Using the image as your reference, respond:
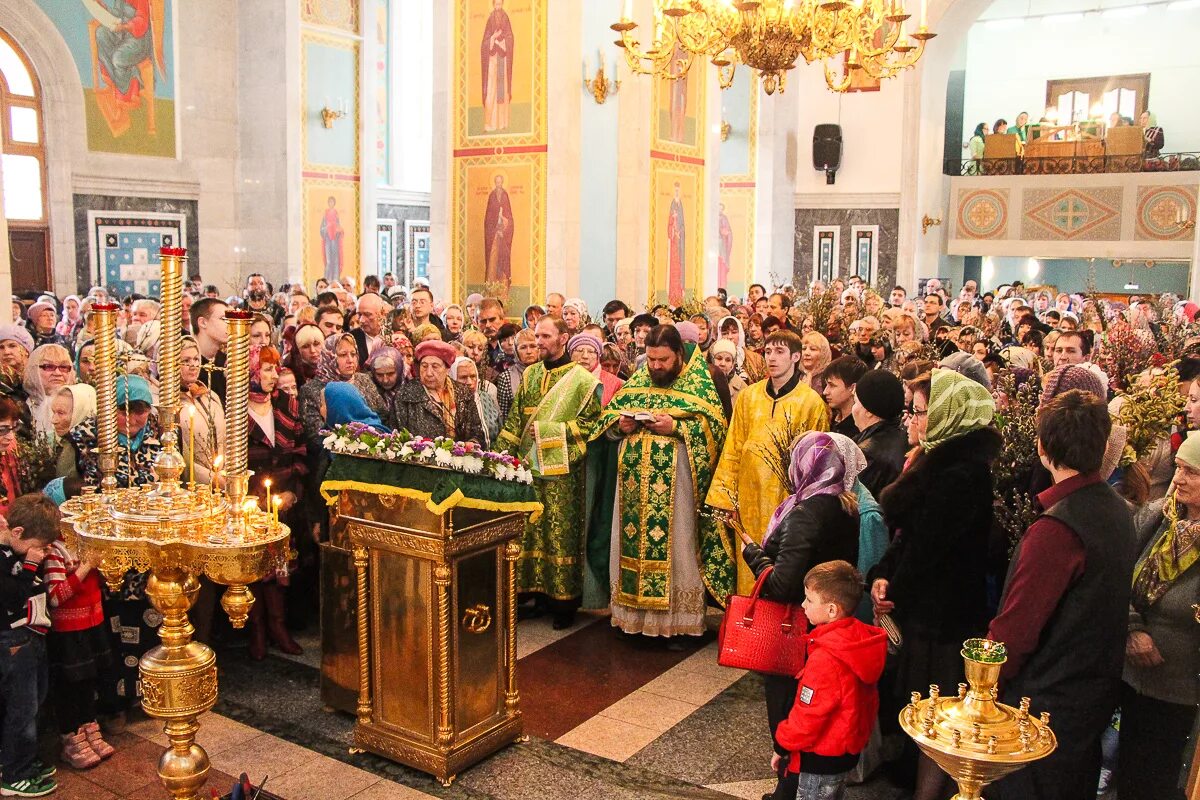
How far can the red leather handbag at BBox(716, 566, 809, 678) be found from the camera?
395cm

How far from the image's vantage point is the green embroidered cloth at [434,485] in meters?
4.20

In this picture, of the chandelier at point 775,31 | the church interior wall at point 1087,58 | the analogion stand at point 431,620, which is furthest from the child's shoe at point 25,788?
the church interior wall at point 1087,58

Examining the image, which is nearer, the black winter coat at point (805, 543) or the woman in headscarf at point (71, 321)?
the black winter coat at point (805, 543)

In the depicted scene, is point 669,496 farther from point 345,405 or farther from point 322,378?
point 322,378

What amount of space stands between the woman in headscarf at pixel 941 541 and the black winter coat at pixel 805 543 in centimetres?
19

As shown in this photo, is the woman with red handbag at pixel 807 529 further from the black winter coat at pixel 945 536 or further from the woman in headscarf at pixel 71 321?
the woman in headscarf at pixel 71 321

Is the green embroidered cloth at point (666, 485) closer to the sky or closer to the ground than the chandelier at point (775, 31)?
closer to the ground

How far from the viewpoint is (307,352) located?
265 inches

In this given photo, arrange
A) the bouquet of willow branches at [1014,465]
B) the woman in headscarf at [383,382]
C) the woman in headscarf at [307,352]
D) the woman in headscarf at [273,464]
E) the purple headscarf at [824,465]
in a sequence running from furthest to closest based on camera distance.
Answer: the woman in headscarf at [307,352] < the woman in headscarf at [383,382] < the woman in headscarf at [273,464] < the bouquet of willow branches at [1014,465] < the purple headscarf at [824,465]

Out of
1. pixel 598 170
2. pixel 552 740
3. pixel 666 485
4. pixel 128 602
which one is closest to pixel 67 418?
pixel 128 602

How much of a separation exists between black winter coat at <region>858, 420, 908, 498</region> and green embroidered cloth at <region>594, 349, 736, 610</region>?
1.34 m

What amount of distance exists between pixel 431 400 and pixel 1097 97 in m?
24.9

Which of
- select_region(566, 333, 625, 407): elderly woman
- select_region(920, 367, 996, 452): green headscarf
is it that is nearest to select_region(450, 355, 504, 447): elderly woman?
select_region(566, 333, 625, 407): elderly woman

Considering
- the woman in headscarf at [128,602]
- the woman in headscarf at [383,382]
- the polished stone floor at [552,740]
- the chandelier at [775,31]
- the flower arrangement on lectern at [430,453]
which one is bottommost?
the polished stone floor at [552,740]
